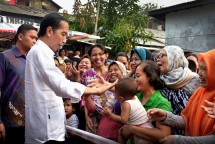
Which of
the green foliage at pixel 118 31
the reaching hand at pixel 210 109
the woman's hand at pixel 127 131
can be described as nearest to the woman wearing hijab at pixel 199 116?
the reaching hand at pixel 210 109

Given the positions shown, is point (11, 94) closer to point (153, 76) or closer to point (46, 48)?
point (46, 48)

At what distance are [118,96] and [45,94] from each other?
2.54 ft

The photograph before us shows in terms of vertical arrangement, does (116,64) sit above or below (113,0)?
below

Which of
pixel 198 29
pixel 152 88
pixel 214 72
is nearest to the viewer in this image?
pixel 214 72

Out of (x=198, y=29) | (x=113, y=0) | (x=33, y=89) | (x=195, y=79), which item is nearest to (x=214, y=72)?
(x=195, y=79)

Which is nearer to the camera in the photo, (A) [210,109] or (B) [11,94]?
(A) [210,109]

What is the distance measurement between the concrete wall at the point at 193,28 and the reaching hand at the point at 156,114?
407 inches

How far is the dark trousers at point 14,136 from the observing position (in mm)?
3230

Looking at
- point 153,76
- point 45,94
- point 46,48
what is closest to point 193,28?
point 153,76

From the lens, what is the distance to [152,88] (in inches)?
115

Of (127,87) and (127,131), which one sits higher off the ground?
(127,87)

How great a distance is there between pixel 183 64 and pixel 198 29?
10400 mm

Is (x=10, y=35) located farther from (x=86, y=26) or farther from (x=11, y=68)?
(x=86, y=26)

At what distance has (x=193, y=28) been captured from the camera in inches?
517
